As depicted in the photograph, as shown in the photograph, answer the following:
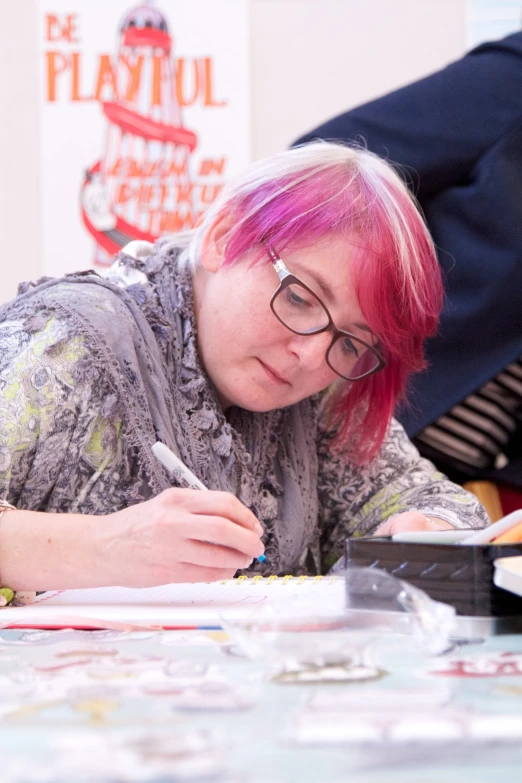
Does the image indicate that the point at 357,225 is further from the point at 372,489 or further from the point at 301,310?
the point at 372,489

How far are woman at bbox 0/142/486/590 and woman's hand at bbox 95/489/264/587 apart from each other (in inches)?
5.7

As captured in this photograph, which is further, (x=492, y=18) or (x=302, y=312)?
(x=492, y=18)

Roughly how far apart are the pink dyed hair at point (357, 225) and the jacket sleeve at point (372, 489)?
19cm

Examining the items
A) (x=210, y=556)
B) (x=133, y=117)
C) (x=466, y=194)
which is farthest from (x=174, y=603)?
(x=133, y=117)

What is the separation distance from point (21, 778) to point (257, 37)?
2425 millimetres

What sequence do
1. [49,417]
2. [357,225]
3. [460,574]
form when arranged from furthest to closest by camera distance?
[357,225], [49,417], [460,574]

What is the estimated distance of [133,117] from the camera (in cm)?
253

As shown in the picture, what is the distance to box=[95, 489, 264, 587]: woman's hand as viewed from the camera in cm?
84

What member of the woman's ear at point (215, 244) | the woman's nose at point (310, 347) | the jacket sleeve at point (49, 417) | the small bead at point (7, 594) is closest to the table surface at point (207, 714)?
the small bead at point (7, 594)

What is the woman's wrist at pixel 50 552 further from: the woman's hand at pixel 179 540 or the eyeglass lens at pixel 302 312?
the eyeglass lens at pixel 302 312

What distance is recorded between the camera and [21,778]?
38 cm

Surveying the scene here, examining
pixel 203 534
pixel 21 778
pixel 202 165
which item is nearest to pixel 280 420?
pixel 203 534

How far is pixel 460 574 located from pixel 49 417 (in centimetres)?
56

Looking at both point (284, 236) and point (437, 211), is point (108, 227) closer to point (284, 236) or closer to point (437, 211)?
point (437, 211)
